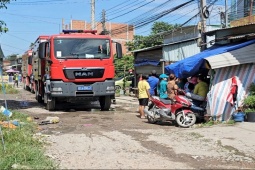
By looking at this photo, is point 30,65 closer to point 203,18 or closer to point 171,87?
point 203,18

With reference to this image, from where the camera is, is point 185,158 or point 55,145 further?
point 55,145

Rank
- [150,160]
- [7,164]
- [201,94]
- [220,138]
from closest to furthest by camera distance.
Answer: [7,164] < [150,160] < [220,138] < [201,94]

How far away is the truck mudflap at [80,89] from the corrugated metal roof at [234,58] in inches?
188

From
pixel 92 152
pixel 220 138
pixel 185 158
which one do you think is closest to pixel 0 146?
pixel 92 152

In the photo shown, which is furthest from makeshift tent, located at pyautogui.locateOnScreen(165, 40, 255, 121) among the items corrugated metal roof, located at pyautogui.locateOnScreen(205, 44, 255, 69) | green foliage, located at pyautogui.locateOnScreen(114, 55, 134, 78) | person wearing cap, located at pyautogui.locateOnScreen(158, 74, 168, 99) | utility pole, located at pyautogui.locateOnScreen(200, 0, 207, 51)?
green foliage, located at pyautogui.locateOnScreen(114, 55, 134, 78)

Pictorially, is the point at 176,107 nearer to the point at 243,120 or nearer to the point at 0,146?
the point at 243,120

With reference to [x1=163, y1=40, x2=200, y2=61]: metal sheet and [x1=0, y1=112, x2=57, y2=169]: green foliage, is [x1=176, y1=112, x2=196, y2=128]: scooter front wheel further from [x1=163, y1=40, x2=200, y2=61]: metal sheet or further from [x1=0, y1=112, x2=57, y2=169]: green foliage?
[x1=163, y1=40, x2=200, y2=61]: metal sheet

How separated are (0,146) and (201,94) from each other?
6571mm

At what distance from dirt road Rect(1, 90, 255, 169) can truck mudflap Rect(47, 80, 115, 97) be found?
285 cm

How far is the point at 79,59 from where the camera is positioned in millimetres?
13953

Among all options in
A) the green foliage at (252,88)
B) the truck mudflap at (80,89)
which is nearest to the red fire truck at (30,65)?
the truck mudflap at (80,89)

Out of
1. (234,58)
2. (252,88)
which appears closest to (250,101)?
(252,88)

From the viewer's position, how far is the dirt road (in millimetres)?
6320

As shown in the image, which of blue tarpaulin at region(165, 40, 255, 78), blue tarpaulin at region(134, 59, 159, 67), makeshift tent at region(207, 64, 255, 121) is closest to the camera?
makeshift tent at region(207, 64, 255, 121)
